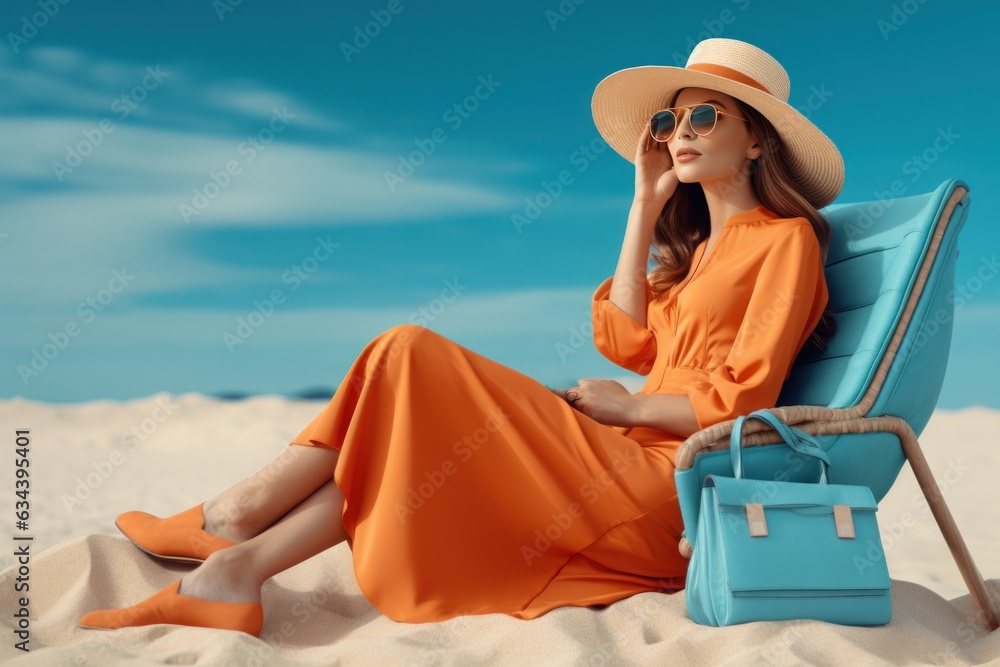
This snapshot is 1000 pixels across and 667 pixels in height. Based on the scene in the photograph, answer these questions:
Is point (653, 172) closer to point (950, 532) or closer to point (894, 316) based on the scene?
point (894, 316)

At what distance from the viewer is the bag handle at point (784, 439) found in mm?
2699

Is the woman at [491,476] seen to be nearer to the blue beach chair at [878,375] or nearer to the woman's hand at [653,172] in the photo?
the blue beach chair at [878,375]

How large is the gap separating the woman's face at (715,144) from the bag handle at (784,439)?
3.17ft

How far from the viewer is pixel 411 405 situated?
9.34ft

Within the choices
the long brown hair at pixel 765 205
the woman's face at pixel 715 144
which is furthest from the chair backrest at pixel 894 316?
the woman's face at pixel 715 144

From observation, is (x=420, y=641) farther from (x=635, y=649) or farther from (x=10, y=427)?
(x=10, y=427)

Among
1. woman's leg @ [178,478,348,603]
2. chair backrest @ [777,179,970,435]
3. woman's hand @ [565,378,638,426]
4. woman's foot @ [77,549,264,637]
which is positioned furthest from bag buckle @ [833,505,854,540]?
woman's foot @ [77,549,264,637]

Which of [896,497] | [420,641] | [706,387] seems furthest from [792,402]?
[896,497]

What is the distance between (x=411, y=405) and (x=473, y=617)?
2.02ft

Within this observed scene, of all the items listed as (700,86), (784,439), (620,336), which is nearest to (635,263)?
(620,336)

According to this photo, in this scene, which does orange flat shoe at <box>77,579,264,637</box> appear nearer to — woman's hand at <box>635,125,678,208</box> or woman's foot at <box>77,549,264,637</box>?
woman's foot at <box>77,549,264,637</box>

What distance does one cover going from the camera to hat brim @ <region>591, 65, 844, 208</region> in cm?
332

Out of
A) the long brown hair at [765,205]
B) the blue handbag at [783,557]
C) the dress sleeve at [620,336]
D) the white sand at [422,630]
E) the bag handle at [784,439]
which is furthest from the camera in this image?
the dress sleeve at [620,336]

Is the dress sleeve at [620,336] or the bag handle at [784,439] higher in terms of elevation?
the dress sleeve at [620,336]
